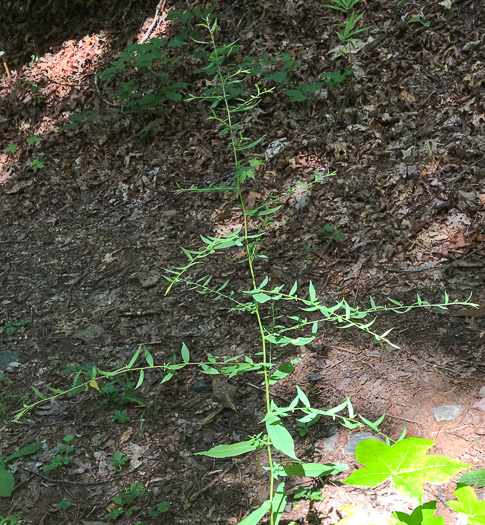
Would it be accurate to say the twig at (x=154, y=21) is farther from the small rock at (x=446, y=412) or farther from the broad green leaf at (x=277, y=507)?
the broad green leaf at (x=277, y=507)

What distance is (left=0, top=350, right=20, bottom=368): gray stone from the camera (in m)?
3.21

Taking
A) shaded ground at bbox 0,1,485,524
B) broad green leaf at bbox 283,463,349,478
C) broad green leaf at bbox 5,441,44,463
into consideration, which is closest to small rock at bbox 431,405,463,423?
shaded ground at bbox 0,1,485,524

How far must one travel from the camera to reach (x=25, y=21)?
6879mm

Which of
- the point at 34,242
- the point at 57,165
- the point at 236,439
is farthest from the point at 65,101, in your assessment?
the point at 236,439

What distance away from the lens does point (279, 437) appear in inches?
45.2

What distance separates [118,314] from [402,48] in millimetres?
3436

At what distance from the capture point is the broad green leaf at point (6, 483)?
2293mm

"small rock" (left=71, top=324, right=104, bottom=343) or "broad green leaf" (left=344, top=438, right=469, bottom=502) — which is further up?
"broad green leaf" (left=344, top=438, right=469, bottom=502)

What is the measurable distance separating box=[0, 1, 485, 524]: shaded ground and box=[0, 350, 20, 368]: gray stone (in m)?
0.02

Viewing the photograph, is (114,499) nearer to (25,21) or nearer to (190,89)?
(190,89)

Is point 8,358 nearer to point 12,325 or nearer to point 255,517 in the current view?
point 12,325

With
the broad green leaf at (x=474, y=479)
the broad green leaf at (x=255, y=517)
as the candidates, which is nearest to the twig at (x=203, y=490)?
the broad green leaf at (x=255, y=517)

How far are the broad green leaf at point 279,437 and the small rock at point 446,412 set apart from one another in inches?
48.5

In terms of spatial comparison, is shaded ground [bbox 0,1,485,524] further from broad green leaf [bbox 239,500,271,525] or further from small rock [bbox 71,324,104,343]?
broad green leaf [bbox 239,500,271,525]
